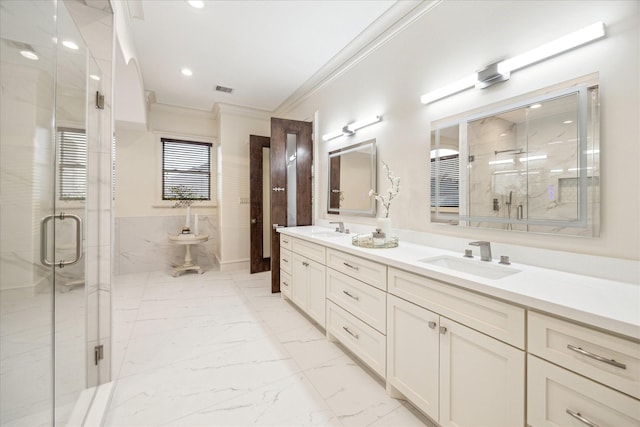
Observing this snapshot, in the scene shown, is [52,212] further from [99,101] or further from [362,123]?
[362,123]

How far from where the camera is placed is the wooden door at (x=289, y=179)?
141 inches

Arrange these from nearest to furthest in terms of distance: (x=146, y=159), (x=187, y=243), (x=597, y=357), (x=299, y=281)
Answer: (x=597, y=357) → (x=299, y=281) → (x=187, y=243) → (x=146, y=159)

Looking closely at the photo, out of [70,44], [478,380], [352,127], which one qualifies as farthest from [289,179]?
[478,380]

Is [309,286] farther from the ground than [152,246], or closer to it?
closer to it

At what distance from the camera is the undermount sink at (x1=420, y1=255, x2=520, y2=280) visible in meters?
1.45

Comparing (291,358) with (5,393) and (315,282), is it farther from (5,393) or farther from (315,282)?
(5,393)

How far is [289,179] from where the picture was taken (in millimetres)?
3732

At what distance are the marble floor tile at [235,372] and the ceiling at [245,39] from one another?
2809mm

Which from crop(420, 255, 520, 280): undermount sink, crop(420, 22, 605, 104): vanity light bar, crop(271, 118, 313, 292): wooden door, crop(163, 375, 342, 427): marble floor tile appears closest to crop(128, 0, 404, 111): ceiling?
crop(271, 118, 313, 292): wooden door

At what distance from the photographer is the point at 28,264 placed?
110 cm

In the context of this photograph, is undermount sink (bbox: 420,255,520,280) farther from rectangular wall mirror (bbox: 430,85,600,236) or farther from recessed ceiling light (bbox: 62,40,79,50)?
recessed ceiling light (bbox: 62,40,79,50)


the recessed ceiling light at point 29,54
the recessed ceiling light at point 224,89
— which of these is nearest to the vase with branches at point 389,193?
the recessed ceiling light at point 29,54

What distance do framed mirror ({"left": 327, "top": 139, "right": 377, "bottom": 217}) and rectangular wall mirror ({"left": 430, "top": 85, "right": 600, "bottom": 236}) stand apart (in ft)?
2.53

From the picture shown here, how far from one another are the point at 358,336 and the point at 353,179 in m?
1.60
